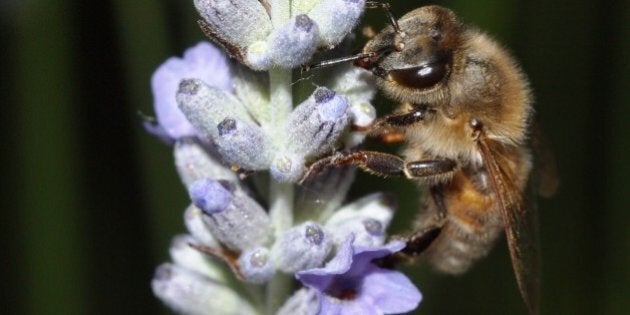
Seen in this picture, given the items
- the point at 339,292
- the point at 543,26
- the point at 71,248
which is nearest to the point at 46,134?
the point at 71,248

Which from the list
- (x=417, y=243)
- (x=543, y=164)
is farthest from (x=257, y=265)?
(x=543, y=164)

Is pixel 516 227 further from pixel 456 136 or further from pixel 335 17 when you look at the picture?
pixel 335 17

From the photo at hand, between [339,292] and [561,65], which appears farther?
[561,65]

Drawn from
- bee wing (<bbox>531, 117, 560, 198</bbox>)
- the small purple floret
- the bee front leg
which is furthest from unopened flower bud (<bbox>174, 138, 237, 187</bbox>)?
bee wing (<bbox>531, 117, 560, 198</bbox>)

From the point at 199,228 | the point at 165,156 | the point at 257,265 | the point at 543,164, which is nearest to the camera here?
the point at 257,265

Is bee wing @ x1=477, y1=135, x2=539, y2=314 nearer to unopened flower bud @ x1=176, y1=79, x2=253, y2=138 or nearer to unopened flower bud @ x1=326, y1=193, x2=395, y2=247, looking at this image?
unopened flower bud @ x1=326, y1=193, x2=395, y2=247

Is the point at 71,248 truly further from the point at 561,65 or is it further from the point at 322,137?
the point at 561,65
